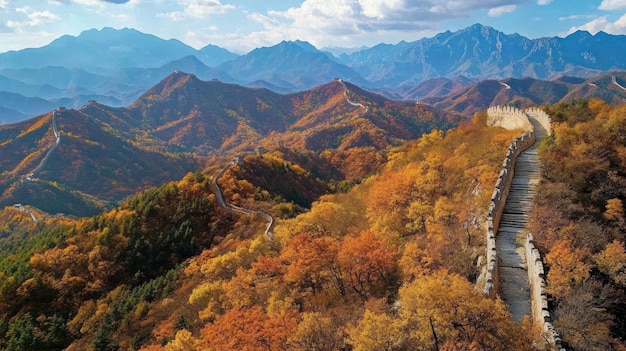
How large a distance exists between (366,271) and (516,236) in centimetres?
763

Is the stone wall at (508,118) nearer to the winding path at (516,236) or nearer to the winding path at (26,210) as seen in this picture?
the winding path at (516,236)

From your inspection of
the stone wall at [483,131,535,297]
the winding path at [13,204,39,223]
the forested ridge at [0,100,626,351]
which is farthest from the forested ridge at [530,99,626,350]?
the winding path at [13,204,39,223]

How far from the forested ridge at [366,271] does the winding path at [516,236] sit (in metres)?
0.97

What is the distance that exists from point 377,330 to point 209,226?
2251 inches

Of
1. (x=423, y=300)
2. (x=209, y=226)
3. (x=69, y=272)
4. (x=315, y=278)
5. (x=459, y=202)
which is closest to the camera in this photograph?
(x=423, y=300)

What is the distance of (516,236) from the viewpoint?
21625 millimetres

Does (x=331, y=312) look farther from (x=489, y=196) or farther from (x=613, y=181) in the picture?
(x=613, y=181)

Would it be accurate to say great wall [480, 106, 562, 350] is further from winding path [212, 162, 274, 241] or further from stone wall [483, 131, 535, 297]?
winding path [212, 162, 274, 241]

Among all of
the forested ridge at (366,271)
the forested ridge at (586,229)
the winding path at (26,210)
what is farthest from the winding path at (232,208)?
the winding path at (26,210)

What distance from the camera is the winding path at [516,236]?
17.4 m

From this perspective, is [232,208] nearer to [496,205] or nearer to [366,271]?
[366,271]

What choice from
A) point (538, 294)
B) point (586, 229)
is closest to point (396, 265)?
point (538, 294)

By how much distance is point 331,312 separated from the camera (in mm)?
21594

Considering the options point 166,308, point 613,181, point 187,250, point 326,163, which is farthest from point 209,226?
point 326,163
